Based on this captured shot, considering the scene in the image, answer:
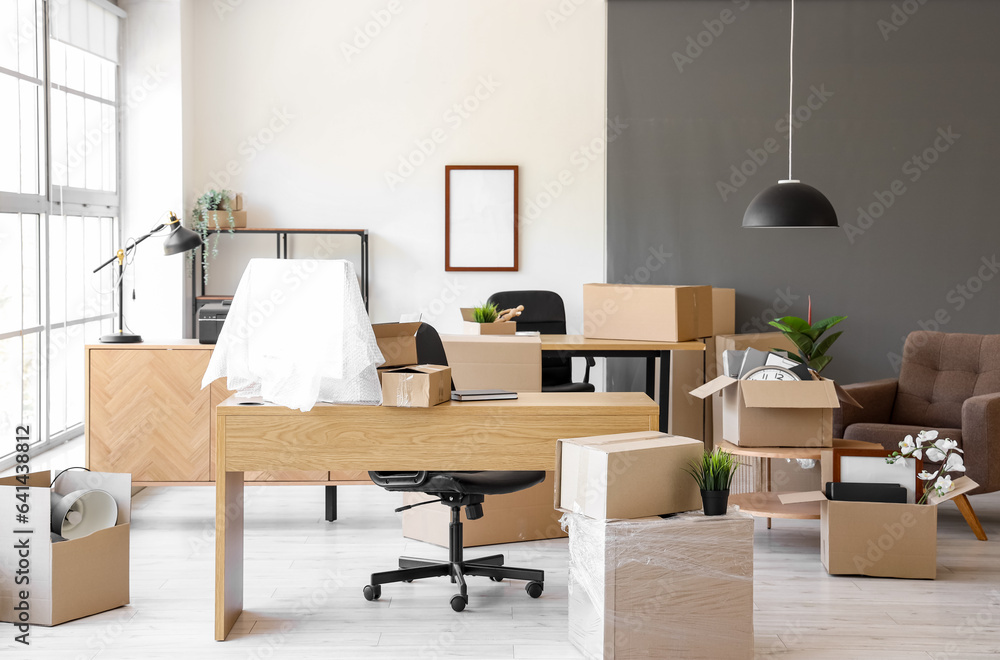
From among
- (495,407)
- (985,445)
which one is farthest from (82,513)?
(985,445)

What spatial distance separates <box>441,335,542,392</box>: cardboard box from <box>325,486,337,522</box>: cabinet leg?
2.53 feet

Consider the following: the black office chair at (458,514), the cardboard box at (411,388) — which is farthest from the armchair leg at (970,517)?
the cardboard box at (411,388)

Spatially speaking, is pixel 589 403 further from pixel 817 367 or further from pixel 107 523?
pixel 817 367

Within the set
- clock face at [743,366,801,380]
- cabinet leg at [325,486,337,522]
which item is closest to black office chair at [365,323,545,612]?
cabinet leg at [325,486,337,522]

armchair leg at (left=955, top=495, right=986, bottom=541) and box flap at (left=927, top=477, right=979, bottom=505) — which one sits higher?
box flap at (left=927, top=477, right=979, bottom=505)

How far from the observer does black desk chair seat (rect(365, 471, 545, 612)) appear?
9.64 feet

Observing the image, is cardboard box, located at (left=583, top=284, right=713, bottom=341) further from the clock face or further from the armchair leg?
the armchair leg

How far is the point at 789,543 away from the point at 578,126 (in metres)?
3.04

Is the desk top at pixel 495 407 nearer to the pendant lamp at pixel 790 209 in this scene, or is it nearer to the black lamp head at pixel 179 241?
the black lamp head at pixel 179 241

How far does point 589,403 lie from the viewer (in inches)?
112

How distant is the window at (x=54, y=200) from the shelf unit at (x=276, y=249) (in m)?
0.48

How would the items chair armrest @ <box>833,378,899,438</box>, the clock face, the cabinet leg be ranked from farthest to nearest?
chair armrest @ <box>833,378,899,438</box> < the cabinet leg < the clock face

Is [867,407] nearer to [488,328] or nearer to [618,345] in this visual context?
[618,345]

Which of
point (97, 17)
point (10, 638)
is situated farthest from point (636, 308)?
point (97, 17)
